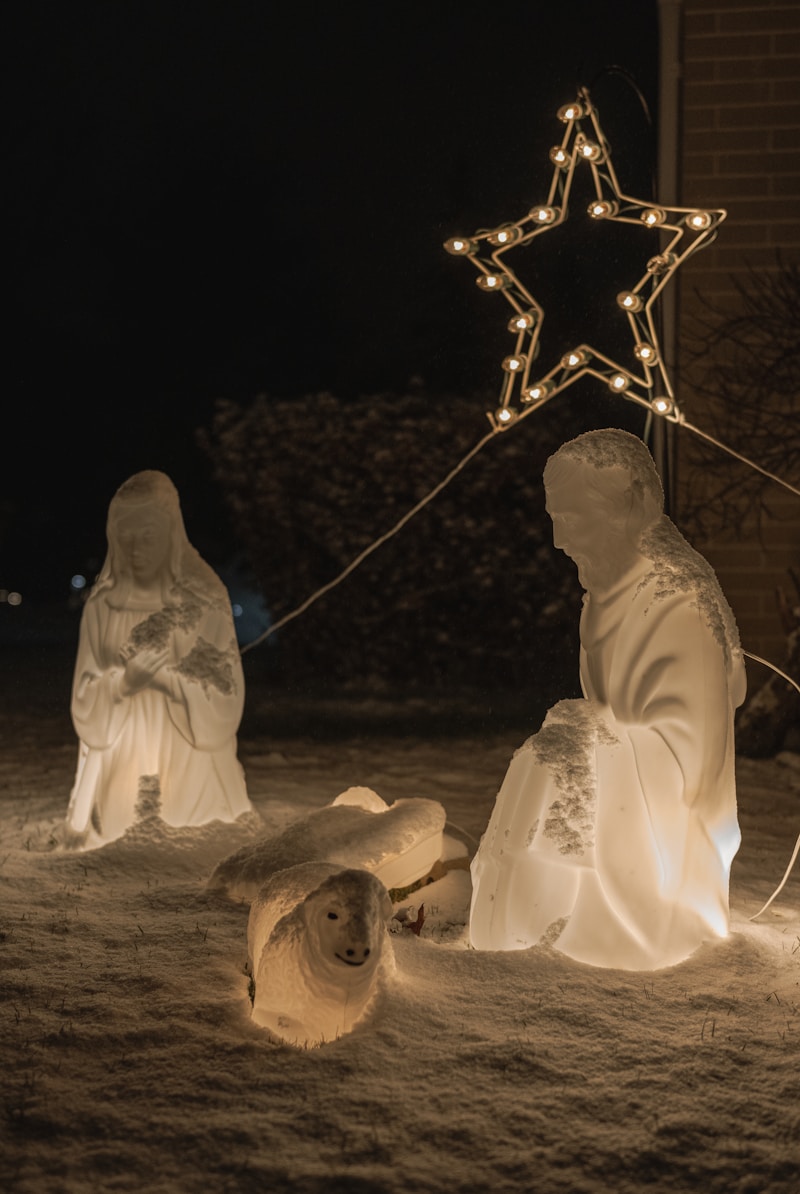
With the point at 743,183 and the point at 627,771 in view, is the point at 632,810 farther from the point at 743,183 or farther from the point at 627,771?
the point at 743,183

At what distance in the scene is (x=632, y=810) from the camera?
4438 millimetres

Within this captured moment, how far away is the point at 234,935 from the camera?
5066 mm

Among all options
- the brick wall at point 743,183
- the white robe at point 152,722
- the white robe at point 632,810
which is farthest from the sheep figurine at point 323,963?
the brick wall at point 743,183

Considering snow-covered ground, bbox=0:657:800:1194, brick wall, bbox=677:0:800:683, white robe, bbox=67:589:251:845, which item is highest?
brick wall, bbox=677:0:800:683

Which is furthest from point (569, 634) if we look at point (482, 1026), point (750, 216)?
point (482, 1026)

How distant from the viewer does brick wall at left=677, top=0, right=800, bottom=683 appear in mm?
9828

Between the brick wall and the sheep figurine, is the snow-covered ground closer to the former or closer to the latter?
the sheep figurine

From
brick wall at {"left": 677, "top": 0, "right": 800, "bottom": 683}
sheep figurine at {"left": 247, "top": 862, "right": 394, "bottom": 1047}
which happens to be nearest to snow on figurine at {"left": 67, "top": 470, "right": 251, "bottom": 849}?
sheep figurine at {"left": 247, "top": 862, "right": 394, "bottom": 1047}

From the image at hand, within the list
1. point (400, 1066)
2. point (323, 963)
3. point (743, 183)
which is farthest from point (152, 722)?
point (743, 183)

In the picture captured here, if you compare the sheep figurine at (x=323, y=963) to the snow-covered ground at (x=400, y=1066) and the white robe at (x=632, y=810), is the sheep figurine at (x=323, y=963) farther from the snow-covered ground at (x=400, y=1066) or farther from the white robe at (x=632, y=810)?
Answer: the white robe at (x=632, y=810)

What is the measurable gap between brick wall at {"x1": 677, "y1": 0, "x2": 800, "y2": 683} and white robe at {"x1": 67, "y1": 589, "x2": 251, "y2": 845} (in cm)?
474

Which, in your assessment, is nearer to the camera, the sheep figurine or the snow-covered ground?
the snow-covered ground

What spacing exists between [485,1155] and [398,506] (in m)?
10.1

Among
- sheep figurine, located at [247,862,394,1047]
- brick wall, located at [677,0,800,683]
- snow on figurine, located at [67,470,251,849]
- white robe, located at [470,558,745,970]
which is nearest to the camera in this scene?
sheep figurine, located at [247,862,394,1047]
